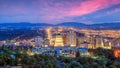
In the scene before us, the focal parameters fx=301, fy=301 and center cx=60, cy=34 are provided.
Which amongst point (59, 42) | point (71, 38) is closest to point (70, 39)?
point (71, 38)

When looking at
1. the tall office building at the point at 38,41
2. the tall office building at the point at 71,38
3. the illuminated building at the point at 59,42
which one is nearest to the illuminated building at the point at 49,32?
the tall office building at the point at 38,41

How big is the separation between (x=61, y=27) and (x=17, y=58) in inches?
419

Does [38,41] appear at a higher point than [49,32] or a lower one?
lower

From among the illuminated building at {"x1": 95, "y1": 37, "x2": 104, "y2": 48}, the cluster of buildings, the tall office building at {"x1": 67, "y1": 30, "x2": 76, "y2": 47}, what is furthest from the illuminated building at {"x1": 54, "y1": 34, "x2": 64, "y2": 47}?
the illuminated building at {"x1": 95, "y1": 37, "x2": 104, "y2": 48}

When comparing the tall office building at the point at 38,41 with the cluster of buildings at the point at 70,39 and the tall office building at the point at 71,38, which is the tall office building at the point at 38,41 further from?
the tall office building at the point at 71,38

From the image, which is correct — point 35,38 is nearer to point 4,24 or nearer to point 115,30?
point 4,24

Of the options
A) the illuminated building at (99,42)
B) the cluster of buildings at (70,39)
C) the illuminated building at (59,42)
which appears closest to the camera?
the illuminated building at (99,42)

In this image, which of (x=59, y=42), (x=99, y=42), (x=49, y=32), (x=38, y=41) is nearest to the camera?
(x=99, y=42)

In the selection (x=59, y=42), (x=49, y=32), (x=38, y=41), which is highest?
(x=49, y=32)

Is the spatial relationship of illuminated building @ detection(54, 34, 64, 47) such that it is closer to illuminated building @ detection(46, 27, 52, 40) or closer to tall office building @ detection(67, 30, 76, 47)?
tall office building @ detection(67, 30, 76, 47)

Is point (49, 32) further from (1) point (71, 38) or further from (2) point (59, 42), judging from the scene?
(1) point (71, 38)

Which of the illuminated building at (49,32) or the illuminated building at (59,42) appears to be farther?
the illuminated building at (49,32)

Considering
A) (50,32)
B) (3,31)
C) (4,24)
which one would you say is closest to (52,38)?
(50,32)

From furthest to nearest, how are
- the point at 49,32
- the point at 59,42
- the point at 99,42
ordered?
the point at 49,32 < the point at 59,42 < the point at 99,42
